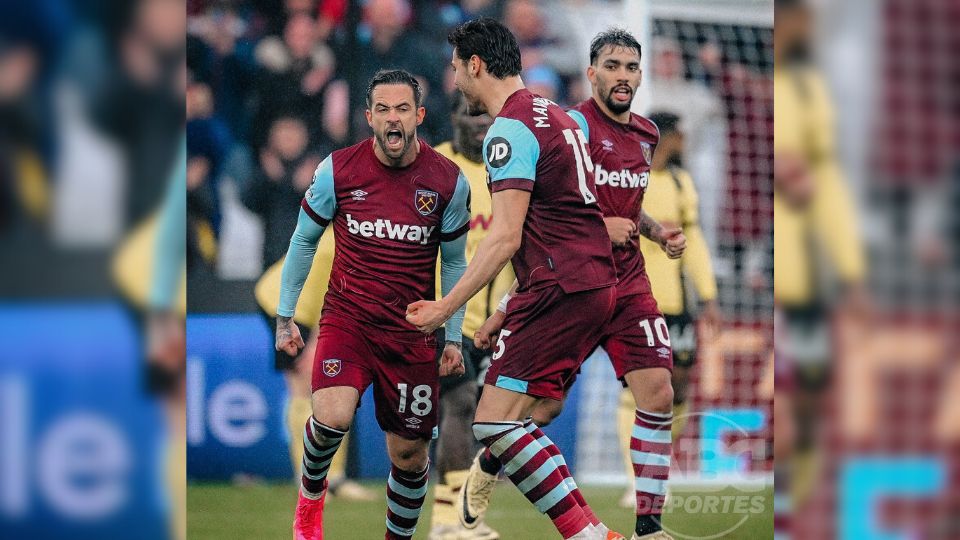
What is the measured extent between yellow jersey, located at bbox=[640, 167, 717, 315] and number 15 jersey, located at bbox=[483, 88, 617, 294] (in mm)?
1383

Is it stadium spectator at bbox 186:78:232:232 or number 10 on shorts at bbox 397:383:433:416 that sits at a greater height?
stadium spectator at bbox 186:78:232:232

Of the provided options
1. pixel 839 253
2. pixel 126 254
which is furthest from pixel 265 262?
pixel 839 253

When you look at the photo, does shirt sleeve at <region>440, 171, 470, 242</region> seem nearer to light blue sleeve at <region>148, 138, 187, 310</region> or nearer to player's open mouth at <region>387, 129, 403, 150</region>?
player's open mouth at <region>387, 129, 403, 150</region>

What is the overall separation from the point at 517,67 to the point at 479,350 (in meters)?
1.66

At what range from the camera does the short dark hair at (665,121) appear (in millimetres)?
6117

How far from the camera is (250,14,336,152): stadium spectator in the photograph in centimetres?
586

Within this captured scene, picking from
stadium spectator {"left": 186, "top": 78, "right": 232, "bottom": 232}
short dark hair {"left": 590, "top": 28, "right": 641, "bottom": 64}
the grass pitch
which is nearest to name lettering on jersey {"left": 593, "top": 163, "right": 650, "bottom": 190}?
short dark hair {"left": 590, "top": 28, "right": 641, "bottom": 64}

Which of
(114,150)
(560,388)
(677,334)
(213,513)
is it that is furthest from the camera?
(677,334)

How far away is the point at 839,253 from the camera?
4258 millimetres

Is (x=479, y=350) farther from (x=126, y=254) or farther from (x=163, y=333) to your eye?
(x=126, y=254)

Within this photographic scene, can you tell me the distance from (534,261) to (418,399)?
81 cm

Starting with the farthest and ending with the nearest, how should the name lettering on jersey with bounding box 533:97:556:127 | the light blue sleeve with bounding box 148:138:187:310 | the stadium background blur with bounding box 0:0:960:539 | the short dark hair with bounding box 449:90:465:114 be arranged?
the short dark hair with bounding box 449:90:465:114 → the name lettering on jersey with bounding box 533:97:556:127 → the light blue sleeve with bounding box 148:138:187:310 → the stadium background blur with bounding box 0:0:960:539

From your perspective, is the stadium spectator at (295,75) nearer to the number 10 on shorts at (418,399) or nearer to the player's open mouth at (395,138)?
the player's open mouth at (395,138)

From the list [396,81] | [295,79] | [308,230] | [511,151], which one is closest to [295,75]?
[295,79]
